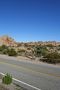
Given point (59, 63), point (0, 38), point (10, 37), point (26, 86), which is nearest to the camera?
point (26, 86)

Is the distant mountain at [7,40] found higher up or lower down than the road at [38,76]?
higher up

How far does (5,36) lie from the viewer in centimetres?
10494

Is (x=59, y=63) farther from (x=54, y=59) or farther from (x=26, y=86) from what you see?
(x=26, y=86)

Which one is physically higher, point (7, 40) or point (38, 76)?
point (7, 40)

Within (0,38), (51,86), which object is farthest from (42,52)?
(0,38)

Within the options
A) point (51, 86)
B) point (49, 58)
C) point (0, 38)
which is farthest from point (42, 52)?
point (0, 38)

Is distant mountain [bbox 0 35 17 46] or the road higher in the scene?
distant mountain [bbox 0 35 17 46]

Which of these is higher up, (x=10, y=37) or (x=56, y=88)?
(x=10, y=37)

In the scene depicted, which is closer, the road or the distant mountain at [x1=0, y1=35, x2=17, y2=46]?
the road

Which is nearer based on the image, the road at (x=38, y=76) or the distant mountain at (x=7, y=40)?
the road at (x=38, y=76)

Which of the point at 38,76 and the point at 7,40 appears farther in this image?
the point at 7,40

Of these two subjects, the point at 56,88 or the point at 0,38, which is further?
the point at 0,38

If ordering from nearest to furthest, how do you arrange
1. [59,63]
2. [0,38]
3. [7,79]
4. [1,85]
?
[1,85] < [7,79] < [59,63] < [0,38]

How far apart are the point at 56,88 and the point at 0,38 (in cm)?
9174
